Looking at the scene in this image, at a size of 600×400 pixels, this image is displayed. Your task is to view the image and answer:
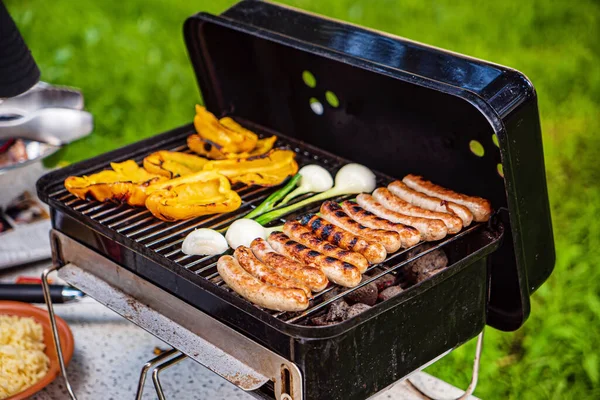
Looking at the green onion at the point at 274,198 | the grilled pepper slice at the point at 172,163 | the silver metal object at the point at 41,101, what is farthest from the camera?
the silver metal object at the point at 41,101

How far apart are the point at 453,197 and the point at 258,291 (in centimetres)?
91

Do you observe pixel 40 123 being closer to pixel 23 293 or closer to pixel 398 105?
pixel 23 293

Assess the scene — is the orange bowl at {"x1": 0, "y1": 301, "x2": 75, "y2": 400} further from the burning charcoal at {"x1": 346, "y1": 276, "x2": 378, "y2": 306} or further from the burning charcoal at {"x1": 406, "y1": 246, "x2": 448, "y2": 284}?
the burning charcoal at {"x1": 406, "y1": 246, "x2": 448, "y2": 284}

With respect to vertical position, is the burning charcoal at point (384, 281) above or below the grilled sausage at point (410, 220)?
below

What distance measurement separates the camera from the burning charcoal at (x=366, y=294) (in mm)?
2754

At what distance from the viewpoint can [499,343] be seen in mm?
4410

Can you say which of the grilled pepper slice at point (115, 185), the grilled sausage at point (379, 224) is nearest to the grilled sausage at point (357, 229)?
the grilled sausage at point (379, 224)

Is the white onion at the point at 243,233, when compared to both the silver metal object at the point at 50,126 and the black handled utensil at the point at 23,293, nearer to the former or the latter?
the black handled utensil at the point at 23,293

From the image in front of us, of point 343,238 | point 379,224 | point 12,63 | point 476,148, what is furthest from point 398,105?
point 12,63

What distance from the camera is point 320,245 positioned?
109 inches

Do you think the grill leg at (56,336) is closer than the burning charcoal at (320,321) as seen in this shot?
No

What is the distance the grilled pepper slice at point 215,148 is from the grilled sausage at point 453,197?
2.27 feet

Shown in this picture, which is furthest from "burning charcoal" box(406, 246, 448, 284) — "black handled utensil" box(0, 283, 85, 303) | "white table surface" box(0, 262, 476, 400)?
"black handled utensil" box(0, 283, 85, 303)

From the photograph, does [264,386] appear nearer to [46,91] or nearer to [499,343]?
[499,343]
